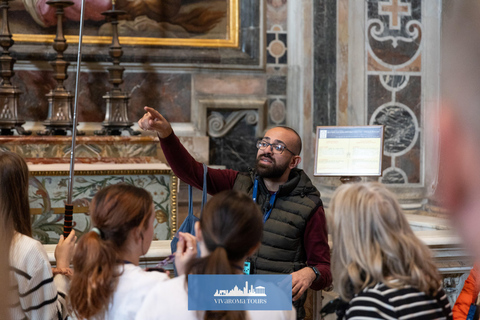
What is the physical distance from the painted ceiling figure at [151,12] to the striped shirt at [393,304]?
5.79 metres

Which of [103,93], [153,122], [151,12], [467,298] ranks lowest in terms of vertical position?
[467,298]

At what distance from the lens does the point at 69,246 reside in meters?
2.18

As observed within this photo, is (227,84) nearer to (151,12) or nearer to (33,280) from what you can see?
(151,12)

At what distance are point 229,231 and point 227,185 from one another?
4.64 feet

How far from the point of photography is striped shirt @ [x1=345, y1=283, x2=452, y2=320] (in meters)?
1.51

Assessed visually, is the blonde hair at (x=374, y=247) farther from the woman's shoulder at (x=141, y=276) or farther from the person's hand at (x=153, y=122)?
the person's hand at (x=153, y=122)

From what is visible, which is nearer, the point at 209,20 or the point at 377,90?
the point at 377,90

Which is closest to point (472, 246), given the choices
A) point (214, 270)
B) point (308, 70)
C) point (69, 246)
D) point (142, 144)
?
point (214, 270)

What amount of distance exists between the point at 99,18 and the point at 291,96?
2.47 metres

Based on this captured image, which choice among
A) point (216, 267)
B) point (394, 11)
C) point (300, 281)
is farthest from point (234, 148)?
point (216, 267)

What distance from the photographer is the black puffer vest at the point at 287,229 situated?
2678 millimetres

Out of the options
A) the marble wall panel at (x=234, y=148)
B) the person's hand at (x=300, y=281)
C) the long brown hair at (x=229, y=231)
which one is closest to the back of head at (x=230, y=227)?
the long brown hair at (x=229, y=231)

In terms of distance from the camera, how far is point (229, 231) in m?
1.64

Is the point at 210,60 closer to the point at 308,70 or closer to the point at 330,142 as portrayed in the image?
the point at 308,70
